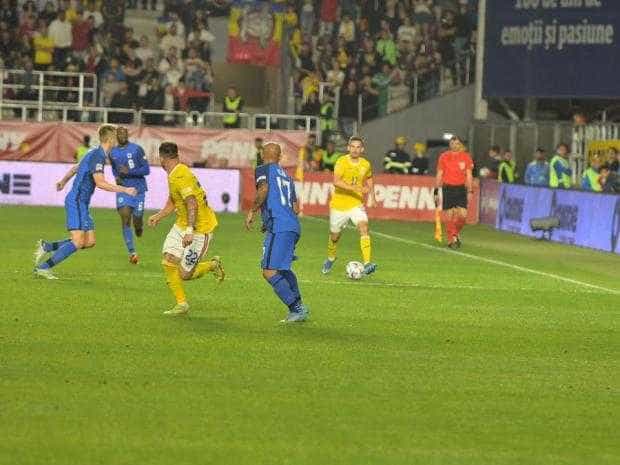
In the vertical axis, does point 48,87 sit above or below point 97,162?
above

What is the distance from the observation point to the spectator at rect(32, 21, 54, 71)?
4372 cm

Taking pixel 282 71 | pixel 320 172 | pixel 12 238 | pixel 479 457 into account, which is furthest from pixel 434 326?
pixel 282 71

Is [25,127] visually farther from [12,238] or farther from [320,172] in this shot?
[12,238]

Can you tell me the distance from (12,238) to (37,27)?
15.6 m

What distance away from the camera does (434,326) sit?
58.7 ft

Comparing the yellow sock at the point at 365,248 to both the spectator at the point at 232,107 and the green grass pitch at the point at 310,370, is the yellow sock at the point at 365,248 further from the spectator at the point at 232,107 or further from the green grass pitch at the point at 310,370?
the spectator at the point at 232,107

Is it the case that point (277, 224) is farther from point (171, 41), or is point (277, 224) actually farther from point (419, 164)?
point (171, 41)

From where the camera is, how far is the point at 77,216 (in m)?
21.9

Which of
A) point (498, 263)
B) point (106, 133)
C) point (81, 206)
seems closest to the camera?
point (106, 133)

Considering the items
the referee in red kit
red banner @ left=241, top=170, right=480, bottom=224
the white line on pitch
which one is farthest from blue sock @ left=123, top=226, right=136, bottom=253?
red banner @ left=241, top=170, right=480, bottom=224

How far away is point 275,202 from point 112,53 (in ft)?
93.3

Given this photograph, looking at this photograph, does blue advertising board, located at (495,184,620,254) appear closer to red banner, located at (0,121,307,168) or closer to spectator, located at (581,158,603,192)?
spectator, located at (581,158,603,192)

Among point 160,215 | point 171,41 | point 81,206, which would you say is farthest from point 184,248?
point 171,41

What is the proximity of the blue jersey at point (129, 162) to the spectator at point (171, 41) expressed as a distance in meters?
19.3
